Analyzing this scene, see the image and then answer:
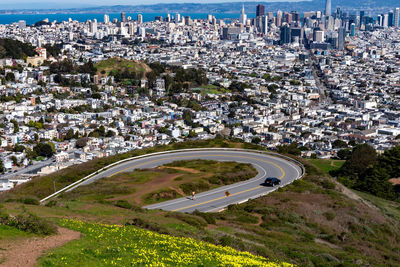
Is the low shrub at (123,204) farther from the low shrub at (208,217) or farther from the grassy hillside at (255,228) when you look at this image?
the low shrub at (208,217)

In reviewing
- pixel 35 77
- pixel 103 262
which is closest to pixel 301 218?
pixel 103 262

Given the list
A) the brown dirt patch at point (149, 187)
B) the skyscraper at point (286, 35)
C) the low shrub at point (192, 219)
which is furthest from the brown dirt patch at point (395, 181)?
the skyscraper at point (286, 35)

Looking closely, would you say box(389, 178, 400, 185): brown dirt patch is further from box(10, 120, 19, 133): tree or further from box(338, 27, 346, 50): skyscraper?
box(338, 27, 346, 50): skyscraper

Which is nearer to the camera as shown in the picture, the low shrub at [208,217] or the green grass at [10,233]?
the green grass at [10,233]

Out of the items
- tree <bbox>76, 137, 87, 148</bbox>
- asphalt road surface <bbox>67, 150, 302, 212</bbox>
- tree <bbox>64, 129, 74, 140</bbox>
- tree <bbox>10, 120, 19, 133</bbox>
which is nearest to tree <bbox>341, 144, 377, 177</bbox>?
asphalt road surface <bbox>67, 150, 302, 212</bbox>

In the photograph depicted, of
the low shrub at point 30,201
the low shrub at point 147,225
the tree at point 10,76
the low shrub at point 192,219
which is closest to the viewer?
the low shrub at point 147,225
